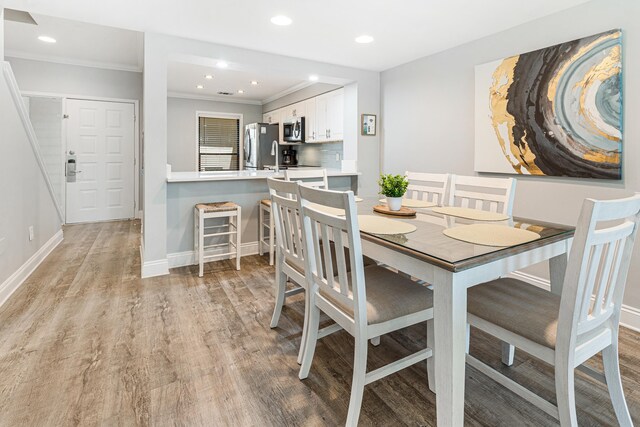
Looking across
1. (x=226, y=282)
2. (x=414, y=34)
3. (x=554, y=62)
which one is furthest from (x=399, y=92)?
(x=226, y=282)

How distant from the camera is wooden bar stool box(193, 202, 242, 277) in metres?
3.25

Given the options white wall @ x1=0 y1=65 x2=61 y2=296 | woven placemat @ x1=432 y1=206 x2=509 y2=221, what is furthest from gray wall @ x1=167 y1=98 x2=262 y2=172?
woven placemat @ x1=432 y1=206 x2=509 y2=221

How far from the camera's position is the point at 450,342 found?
3.85 feet

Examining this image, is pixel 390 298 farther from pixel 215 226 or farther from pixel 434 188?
pixel 215 226

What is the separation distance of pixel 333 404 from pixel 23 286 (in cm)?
292

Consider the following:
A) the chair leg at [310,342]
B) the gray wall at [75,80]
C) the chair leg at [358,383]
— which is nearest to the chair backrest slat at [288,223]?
the chair leg at [310,342]

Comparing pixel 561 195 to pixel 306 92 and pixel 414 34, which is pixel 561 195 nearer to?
pixel 414 34

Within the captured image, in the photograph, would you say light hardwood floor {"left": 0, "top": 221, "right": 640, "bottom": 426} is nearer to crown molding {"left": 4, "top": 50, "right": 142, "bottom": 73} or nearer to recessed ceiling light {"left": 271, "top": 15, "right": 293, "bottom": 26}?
recessed ceiling light {"left": 271, "top": 15, "right": 293, "bottom": 26}

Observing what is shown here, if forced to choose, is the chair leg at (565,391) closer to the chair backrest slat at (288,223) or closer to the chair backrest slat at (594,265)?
the chair backrest slat at (594,265)

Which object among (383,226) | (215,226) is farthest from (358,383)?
(215,226)

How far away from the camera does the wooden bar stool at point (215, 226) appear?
3.25m

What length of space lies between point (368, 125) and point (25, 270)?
385 centimetres

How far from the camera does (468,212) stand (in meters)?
2.12

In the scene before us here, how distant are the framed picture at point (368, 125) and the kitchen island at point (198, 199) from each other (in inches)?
56.7
